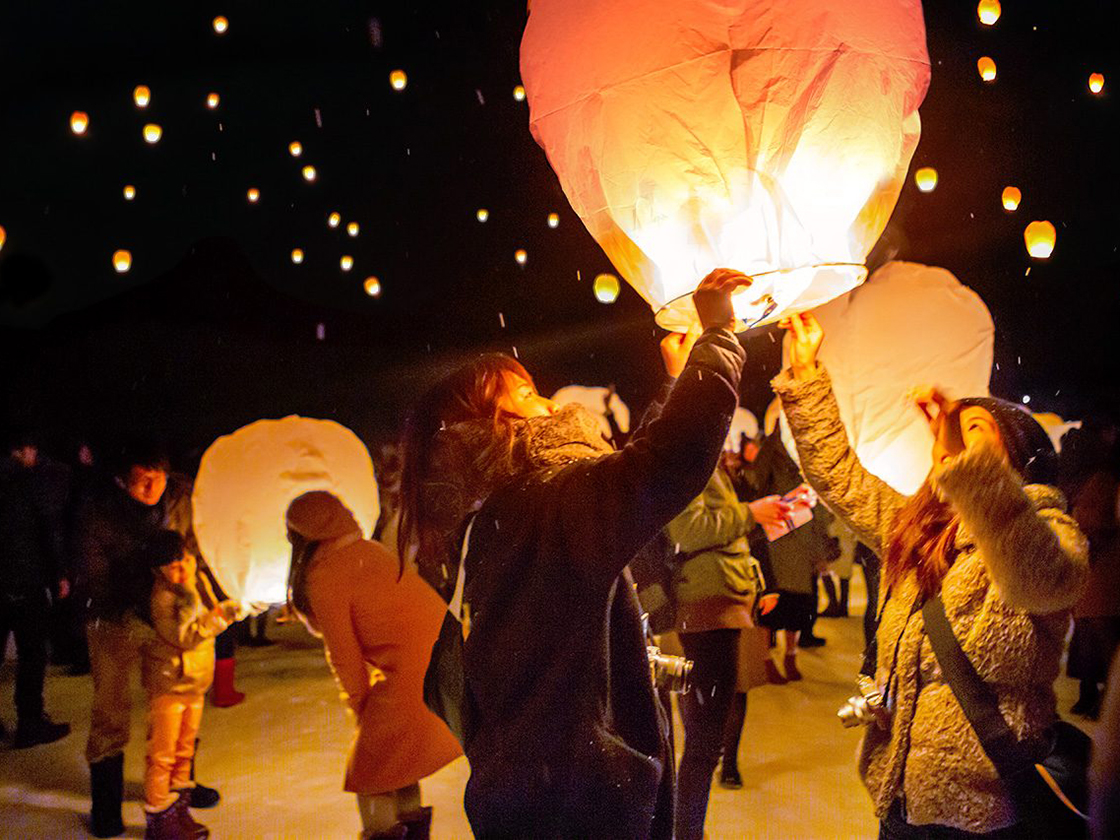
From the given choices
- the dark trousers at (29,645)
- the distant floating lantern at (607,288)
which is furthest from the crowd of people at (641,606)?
the dark trousers at (29,645)

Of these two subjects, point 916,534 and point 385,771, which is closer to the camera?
point 916,534

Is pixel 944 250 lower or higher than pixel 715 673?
higher

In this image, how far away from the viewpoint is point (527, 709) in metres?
1.91

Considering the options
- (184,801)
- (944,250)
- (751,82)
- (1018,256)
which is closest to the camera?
(751,82)

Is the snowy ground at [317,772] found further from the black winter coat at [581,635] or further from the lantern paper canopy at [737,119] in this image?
the lantern paper canopy at [737,119]

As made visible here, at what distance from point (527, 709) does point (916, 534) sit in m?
1.40

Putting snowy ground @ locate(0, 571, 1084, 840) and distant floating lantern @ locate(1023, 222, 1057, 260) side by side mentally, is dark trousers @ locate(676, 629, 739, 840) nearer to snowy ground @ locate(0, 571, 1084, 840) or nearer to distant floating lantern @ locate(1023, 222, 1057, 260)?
snowy ground @ locate(0, 571, 1084, 840)

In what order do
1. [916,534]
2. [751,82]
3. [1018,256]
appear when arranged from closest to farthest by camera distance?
1. [751,82]
2. [916,534]
3. [1018,256]

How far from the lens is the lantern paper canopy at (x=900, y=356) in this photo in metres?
3.09

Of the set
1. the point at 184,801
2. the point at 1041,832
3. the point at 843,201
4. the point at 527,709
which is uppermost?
the point at 843,201

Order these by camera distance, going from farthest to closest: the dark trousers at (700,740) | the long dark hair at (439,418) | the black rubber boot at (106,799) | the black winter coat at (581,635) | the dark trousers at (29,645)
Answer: the dark trousers at (29,645) → the black rubber boot at (106,799) → the dark trousers at (700,740) → the long dark hair at (439,418) → the black winter coat at (581,635)

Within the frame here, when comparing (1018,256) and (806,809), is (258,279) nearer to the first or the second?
(1018,256)

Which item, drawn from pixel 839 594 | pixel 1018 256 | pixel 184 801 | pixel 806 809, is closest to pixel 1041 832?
pixel 806 809

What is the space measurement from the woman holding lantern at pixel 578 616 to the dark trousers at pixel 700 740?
2.04 meters
